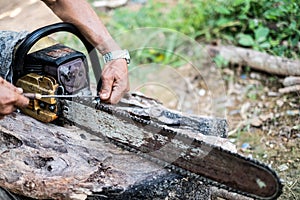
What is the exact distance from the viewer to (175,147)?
81.0 inches

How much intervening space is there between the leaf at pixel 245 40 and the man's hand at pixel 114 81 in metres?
1.92

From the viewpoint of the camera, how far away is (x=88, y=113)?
2.29 metres

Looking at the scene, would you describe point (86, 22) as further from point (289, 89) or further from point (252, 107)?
point (289, 89)

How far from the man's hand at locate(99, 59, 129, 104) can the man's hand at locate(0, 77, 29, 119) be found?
1.35ft

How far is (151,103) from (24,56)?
0.86m

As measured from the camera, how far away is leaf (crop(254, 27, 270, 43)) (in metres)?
4.14

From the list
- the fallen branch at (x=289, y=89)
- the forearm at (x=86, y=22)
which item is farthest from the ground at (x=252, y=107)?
the forearm at (x=86, y=22)

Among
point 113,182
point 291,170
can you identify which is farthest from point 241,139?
point 113,182

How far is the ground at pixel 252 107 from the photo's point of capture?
10.6 feet

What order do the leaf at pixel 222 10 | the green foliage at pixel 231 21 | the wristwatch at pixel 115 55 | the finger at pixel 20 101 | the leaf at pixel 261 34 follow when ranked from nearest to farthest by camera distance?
the finger at pixel 20 101 < the wristwatch at pixel 115 55 < the green foliage at pixel 231 21 < the leaf at pixel 261 34 < the leaf at pixel 222 10

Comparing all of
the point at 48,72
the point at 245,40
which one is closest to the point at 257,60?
the point at 245,40

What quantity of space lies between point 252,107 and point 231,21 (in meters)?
0.99

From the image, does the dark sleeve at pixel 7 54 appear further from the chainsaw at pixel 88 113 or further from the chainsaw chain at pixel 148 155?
the chainsaw chain at pixel 148 155

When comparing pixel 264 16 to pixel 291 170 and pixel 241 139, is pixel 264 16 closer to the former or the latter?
pixel 241 139
